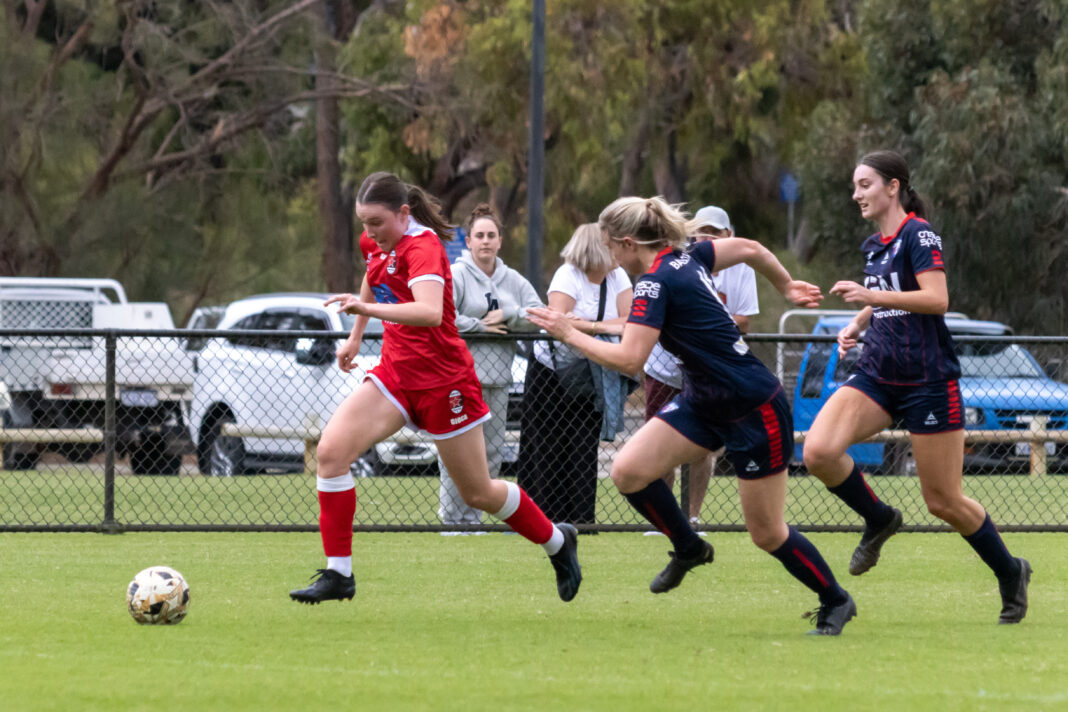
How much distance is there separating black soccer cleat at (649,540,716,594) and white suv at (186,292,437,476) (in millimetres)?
6596

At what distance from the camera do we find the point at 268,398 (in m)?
14.6

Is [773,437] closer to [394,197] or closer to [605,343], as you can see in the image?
[605,343]

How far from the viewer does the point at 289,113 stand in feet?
92.2

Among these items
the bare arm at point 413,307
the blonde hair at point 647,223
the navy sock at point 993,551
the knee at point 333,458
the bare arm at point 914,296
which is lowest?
the navy sock at point 993,551

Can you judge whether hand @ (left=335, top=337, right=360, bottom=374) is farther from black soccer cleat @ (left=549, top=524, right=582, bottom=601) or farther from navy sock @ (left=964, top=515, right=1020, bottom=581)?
navy sock @ (left=964, top=515, right=1020, bottom=581)

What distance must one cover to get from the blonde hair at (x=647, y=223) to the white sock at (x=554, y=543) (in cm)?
144

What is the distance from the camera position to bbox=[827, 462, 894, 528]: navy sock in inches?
283

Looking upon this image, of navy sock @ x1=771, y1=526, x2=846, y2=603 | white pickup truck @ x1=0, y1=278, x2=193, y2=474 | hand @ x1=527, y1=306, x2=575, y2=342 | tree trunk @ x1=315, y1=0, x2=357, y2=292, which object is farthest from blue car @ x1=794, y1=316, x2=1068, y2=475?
tree trunk @ x1=315, y1=0, x2=357, y2=292

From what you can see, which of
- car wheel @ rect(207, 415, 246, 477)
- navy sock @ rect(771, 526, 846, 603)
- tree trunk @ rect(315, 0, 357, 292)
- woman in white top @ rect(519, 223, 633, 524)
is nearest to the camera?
navy sock @ rect(771, 526, 846, 603)

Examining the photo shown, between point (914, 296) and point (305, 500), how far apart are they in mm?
6850

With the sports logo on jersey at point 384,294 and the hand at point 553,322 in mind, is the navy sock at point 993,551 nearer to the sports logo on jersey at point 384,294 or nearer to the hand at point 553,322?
the hand at point 553,322

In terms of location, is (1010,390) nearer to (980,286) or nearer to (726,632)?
(726,632)

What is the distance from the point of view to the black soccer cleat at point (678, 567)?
687 cm

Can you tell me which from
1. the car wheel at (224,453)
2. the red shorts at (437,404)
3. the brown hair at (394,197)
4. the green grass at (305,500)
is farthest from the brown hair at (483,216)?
the car wheel at (224,453)
